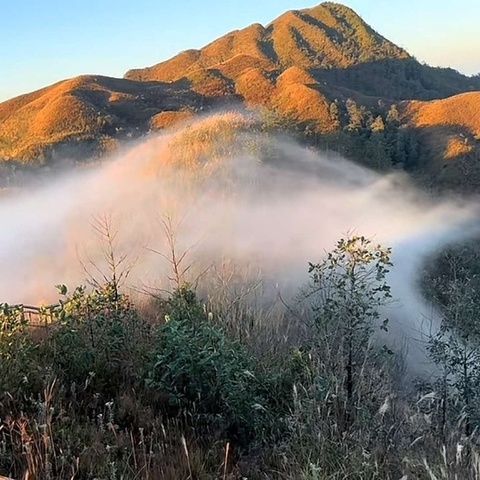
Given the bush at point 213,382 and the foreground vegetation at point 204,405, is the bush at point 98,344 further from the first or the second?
the bush at point 213,382

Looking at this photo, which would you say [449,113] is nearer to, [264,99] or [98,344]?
[264,99]

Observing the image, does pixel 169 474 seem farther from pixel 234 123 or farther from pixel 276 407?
pixel 234 123

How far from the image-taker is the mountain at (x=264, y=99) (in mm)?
32406

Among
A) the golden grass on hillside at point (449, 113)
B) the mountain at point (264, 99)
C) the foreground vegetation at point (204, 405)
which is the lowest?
the foreground vegetation at point (204, 405)

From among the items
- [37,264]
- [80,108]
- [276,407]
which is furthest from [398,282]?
[80,108]

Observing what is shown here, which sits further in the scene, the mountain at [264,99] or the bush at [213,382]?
the mountain at [264,99]

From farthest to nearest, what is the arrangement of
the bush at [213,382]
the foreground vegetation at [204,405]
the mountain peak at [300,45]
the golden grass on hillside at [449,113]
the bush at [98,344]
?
the mountain peak at [300,45] < the golden grass on hillside at [449,113] < the bush at [98,344] < the bush at [213,382] < the foreground vegetation at [204,405]

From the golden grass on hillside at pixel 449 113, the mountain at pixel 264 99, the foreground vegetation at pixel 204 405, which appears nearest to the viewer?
the foreground vegetation at pixel 204 405

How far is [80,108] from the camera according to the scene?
35594 millimetres

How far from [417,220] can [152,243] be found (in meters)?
13.7

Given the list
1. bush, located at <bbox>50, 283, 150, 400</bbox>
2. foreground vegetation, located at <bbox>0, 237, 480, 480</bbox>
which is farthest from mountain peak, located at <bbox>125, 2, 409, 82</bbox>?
foreground vegetation, located at <bbox>0, 237, 480, 480</bbox>

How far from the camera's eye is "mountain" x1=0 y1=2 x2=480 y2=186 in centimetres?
3241

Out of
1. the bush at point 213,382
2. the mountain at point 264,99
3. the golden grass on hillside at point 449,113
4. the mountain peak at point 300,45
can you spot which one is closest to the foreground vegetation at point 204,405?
the bush at point 213,382

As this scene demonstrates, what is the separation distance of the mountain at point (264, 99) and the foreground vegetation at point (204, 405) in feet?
73.4
